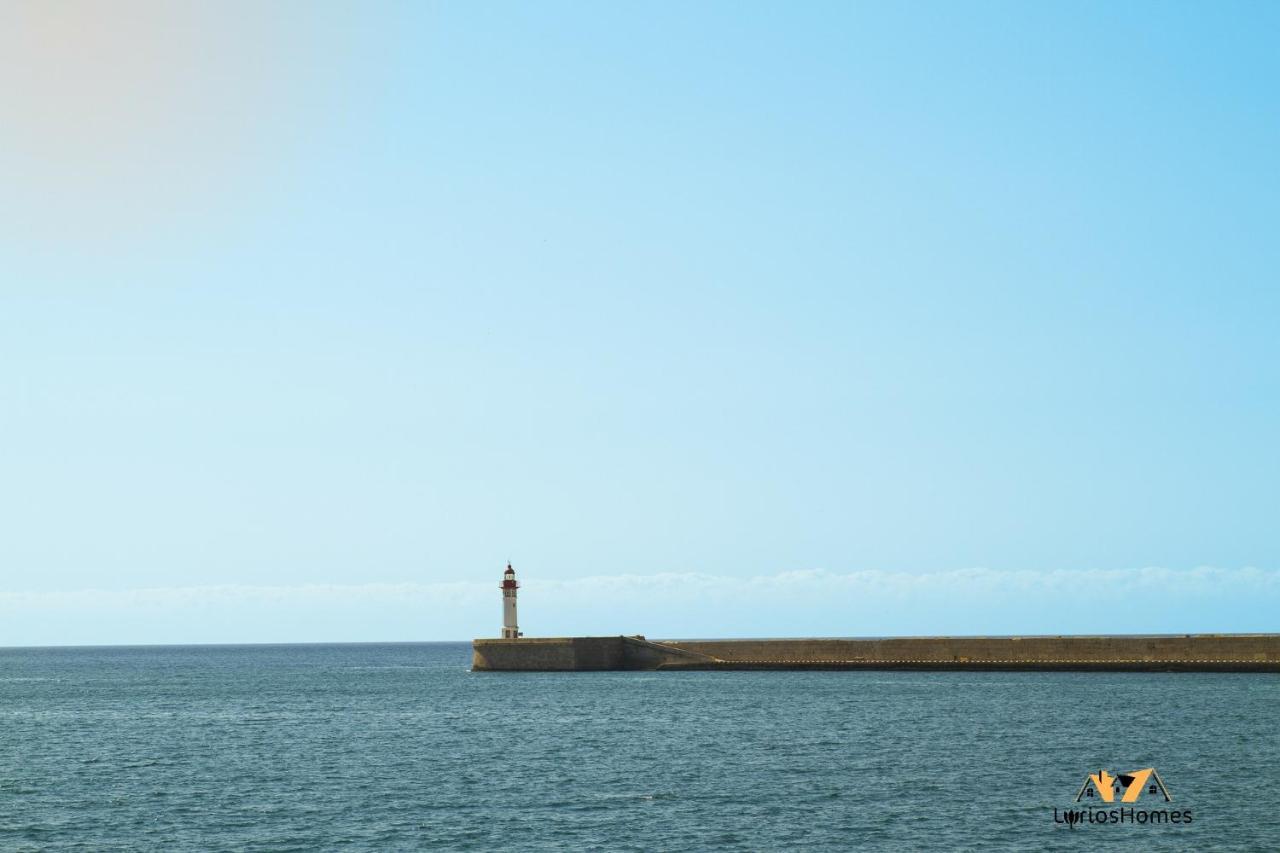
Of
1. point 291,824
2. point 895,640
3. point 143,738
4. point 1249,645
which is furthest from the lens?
point 895,640

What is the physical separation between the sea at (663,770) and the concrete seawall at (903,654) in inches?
79.8

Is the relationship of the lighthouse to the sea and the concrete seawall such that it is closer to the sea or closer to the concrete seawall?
the concrete seawall

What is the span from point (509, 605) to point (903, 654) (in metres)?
23.7

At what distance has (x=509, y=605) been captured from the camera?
275ft

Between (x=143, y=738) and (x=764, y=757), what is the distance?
23.3 m

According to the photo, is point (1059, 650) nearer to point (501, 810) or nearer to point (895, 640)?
point (895, 640)

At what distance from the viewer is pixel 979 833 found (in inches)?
1024

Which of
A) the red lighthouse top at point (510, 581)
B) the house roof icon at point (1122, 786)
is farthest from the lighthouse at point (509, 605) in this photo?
the house roof icon at point (1122, 786)

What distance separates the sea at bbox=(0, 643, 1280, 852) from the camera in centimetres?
2673

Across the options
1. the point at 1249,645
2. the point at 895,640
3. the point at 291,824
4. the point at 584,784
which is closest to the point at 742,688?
the point at 895,640

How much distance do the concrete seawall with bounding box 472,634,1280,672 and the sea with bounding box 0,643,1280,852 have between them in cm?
203

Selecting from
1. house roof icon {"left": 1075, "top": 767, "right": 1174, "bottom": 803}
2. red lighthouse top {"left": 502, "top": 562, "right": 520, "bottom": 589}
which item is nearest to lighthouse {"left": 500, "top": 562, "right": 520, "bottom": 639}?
red lighthouse top {"left": 502, "top": 562, "right": 520, "bottom": 589}

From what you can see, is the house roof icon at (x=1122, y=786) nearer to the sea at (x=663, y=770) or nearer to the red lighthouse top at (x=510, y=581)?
the sea at (x=663, y=770)

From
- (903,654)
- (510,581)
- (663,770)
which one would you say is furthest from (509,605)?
(663,770)
